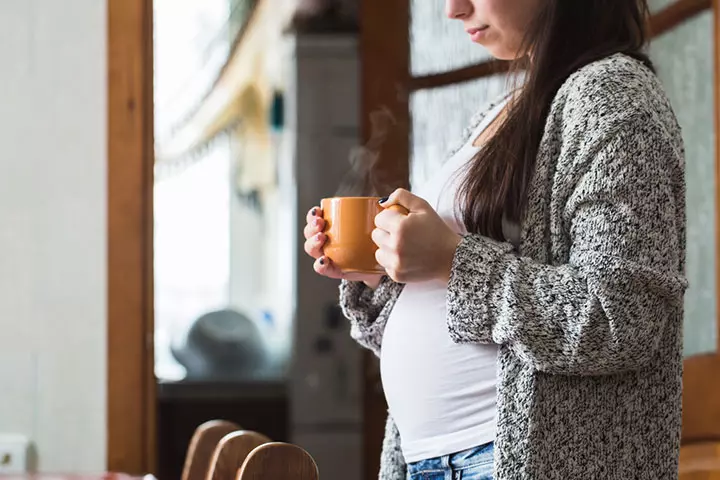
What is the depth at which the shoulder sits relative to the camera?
0.75 meters

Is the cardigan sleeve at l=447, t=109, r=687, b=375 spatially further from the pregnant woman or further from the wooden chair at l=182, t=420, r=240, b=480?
the wooden chair at l=182, t=420, r=240, b=480

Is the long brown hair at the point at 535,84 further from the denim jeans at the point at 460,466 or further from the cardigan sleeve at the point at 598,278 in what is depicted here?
the denim jeans at the point at 460,466

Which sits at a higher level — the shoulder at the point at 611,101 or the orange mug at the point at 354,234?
the shoulder at the point at 611,101

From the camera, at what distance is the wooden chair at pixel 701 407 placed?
159 cm

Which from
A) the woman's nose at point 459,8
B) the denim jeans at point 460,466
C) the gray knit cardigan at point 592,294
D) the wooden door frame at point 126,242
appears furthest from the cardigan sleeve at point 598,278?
the wooden door frame at point 126,242

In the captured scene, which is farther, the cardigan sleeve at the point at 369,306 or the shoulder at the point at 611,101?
the cardigan sleeve at the point at 369,306

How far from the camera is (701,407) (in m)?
1.60

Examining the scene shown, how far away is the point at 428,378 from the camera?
86 cm
